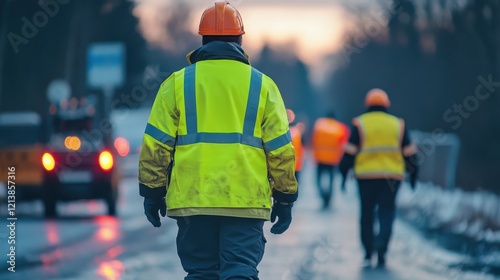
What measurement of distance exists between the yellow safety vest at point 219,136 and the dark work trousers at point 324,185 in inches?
699

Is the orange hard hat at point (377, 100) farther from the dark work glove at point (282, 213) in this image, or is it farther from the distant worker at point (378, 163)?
the dark work glove at point (282, 213)

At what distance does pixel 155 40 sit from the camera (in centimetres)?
8044

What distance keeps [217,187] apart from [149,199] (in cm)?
39

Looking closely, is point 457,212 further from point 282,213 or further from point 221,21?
point 221,21

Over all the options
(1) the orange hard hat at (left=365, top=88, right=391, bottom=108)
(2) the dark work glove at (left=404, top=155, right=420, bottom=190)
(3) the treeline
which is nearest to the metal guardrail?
(3) the treeline

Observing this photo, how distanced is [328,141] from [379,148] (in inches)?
464

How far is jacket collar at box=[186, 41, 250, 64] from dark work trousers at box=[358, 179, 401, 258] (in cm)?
667

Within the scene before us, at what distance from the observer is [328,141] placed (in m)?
24.9

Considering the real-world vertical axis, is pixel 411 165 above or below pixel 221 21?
below

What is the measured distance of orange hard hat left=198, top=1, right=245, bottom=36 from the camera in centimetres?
657

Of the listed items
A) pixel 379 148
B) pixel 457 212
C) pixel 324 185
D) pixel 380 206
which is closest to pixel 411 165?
pixel 379 148

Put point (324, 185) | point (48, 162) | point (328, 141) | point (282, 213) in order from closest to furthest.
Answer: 1. point (282, 213)
2. point (48, 162)
3. point (324, 185)
4. point (328, 141)

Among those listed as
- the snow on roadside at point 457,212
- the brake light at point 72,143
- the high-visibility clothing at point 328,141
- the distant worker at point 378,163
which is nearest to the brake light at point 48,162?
the brake light at point 72,143

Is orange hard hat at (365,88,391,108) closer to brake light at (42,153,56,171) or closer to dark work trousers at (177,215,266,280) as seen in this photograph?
dark work trousers at (177,215,266,280)
